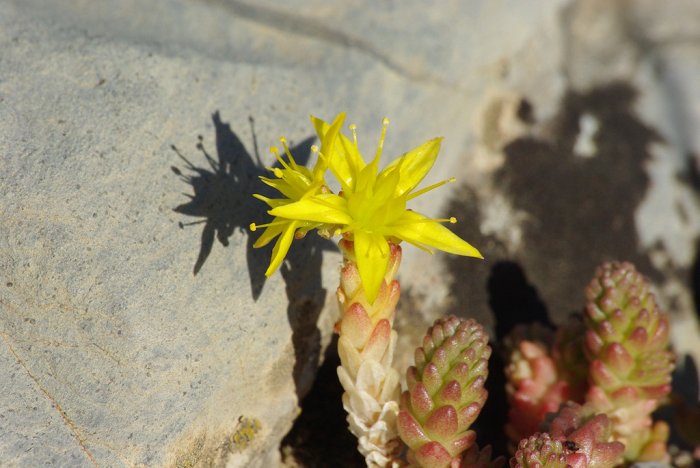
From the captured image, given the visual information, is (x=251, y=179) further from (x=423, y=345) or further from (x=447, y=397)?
(x=447, y=397)

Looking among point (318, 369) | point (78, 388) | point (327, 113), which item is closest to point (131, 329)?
point (78, 388)

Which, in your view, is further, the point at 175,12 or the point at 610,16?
the point at 610,16

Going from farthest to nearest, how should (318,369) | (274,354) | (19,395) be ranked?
(318,369), (274,354), (19,395)

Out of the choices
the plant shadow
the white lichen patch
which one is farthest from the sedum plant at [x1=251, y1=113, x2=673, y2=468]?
the white lichen patch

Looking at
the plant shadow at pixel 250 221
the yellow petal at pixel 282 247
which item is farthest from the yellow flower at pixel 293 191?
the plant shadow at pixel 250 221

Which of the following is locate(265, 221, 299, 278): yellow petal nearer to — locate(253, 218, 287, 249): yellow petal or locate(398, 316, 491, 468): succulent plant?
locate(253, 218, 287, 249): yellow petal

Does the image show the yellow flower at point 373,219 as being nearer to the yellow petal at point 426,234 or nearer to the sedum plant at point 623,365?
the yellow petal at point 426,234

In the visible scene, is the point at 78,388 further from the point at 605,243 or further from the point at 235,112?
the point at 605,243
